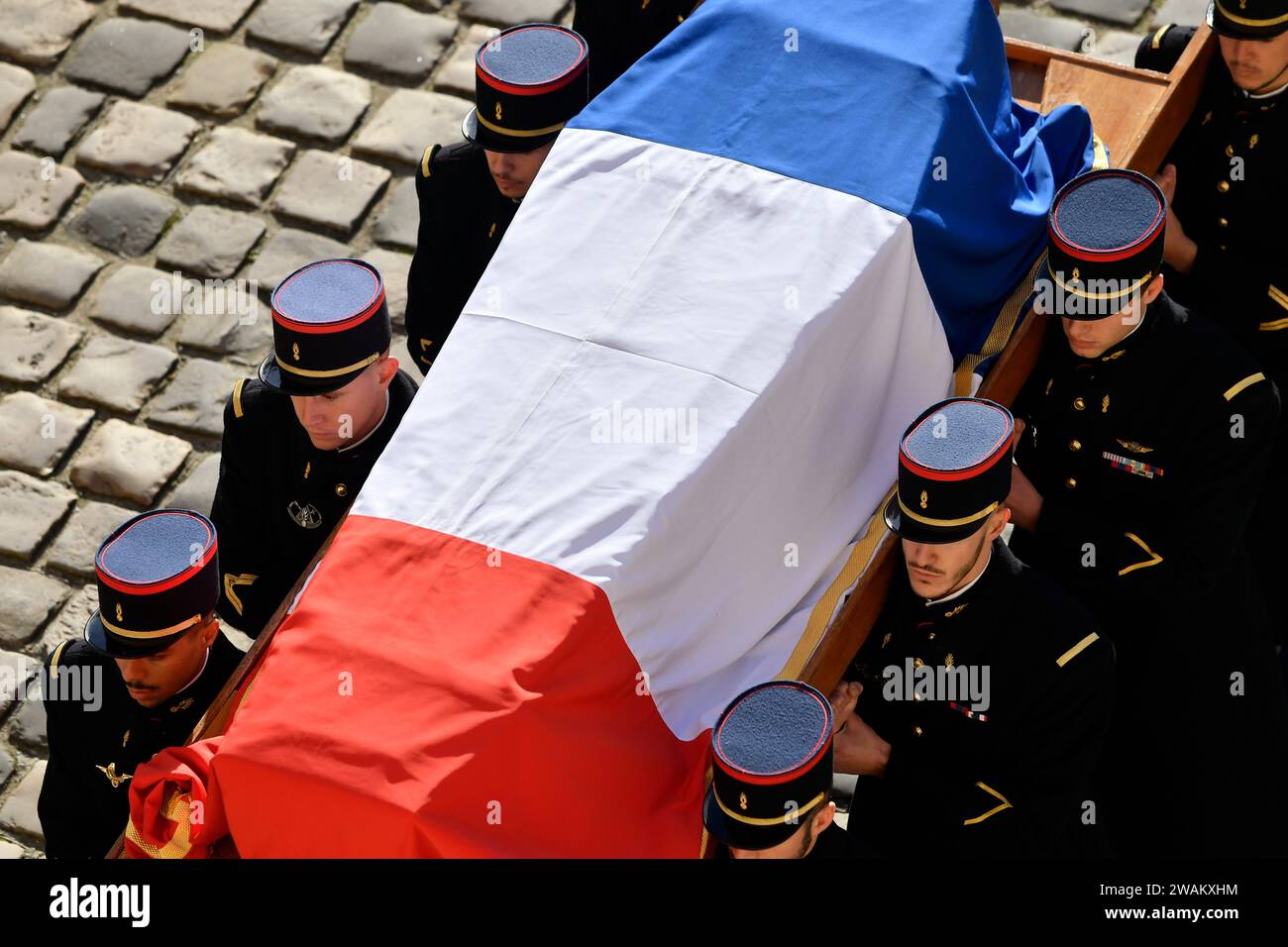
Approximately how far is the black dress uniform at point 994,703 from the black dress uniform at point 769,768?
56 centimetres

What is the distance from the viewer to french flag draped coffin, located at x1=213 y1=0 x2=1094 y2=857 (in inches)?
145

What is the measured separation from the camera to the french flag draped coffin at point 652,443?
3.69 meters

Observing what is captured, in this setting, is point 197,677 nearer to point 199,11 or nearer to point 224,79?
point 224,79

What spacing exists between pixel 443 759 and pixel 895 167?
6.16 ft

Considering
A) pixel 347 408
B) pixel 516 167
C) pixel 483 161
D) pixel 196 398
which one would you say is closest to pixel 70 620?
pixel 196 398

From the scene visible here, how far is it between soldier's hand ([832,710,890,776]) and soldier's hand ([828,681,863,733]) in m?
0.03

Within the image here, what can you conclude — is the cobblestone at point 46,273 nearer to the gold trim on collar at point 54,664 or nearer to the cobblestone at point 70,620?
the cobblestone at point 70,620

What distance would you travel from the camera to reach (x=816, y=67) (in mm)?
4652

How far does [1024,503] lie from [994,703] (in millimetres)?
608

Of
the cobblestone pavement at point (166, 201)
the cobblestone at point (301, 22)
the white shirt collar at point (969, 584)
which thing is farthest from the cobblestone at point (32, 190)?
the white shirt collar at point (969, 584)

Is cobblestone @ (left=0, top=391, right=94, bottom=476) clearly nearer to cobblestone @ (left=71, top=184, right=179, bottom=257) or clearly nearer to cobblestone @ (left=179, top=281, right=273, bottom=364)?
cobblestone @ (left=179, top=281, right=273, bottom=364)

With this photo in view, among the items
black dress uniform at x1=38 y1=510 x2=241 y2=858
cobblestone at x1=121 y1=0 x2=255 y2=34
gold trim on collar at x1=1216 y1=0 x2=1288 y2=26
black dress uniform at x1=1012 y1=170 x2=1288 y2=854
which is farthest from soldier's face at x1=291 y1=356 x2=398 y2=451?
cobblestone at x1=121 y1=0 x2=255 y2=34

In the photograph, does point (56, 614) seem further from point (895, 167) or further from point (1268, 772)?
point (1268, 772)

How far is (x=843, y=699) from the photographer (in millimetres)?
4207
